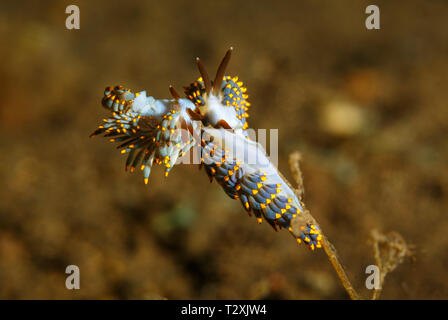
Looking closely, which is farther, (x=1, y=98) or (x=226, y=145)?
(x=1, y=98)

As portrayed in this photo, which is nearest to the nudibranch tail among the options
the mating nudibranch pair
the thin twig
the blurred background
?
the mating nudibranch pair

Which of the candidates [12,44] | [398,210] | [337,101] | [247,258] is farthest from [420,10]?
[12,44]

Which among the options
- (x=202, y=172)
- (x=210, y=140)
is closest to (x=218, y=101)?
(x=210, y=140)

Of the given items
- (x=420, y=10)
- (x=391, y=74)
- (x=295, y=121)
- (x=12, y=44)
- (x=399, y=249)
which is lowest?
(x=399, y=249)

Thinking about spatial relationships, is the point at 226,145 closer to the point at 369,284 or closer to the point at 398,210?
the point at 369,284

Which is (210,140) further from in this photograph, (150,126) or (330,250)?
(330,250)

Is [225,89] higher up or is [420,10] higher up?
[420,10]
